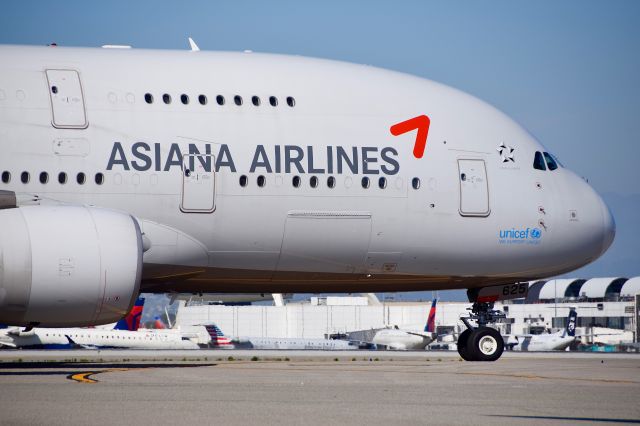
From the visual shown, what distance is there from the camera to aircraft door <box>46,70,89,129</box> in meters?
19.4

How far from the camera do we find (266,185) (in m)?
20.5

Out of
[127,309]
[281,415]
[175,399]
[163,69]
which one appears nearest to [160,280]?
[127,309]

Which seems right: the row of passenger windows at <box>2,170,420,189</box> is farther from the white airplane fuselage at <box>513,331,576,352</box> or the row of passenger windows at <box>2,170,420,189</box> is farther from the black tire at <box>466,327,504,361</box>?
the white airplane fuselage at <box>513,331,576,352</box>

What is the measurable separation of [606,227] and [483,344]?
387 centimetres

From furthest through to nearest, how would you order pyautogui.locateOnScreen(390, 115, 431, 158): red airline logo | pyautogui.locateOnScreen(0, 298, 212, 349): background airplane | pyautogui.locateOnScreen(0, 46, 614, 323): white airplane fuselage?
1. pyautogui.locateOnScreen(0, 298, 212, 349): background airplane
2. pyautogui.locateOnScreen(390, 115, 431, 158): red airline logo
3. pyautogui.locateOnScreen(0, 46, 614, 323): white airplane fuselage

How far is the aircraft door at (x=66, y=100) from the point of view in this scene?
763 inches

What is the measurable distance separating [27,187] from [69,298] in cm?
292

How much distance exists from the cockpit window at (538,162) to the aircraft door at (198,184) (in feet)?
24.6

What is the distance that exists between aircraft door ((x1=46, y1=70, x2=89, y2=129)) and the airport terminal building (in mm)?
83613

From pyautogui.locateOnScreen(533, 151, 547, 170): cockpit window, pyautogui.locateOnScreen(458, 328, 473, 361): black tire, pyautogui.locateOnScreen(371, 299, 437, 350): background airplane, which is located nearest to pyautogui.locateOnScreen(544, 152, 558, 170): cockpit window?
pyautogui.locateOnScreen(533, 151, 547, 170): cockpit window

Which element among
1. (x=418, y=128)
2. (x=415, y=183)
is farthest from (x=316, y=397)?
(x=418, y=128)

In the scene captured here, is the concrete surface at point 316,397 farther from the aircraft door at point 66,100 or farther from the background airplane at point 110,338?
the background airplane at point 110,338

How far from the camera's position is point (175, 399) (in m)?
12.7

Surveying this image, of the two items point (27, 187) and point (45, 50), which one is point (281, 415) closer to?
point (27, 187)
